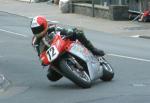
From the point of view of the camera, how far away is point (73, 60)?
1261cm

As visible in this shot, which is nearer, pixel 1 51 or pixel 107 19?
pixel 1 51

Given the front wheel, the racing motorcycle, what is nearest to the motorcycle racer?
the racing motorcycle

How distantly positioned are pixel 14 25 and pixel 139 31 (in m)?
6.98

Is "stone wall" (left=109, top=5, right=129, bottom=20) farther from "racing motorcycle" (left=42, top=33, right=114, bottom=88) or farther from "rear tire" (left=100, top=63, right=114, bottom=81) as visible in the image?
"racing motorcycle" (left=42, top=33, right=114, bottom=88)

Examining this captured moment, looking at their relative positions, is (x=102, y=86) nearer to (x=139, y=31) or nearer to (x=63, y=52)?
(x=63, y=52)

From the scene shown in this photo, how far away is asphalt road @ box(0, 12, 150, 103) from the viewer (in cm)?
1156

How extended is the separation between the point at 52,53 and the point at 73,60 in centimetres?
45

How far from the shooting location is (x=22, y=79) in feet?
47.2

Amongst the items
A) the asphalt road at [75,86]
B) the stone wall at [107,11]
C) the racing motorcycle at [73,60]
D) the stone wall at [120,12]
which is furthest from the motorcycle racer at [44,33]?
the stone wall at [120,12]

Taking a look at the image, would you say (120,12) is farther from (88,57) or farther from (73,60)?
(73,60)

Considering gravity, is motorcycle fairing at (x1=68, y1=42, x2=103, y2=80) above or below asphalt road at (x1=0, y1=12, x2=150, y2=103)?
above

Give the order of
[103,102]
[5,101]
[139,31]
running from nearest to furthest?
1. [103,102]
2. [5,101]
3. [139,31]

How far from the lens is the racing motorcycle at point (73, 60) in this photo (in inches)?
488

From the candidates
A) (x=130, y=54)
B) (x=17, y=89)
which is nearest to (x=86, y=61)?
(x=17, y=89)
